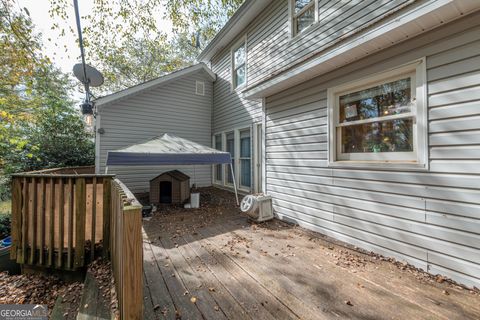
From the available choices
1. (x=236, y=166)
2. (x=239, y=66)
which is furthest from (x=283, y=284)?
(x=239, y=66)

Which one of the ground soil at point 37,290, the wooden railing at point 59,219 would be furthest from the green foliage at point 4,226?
the wooden railing at point 59,219

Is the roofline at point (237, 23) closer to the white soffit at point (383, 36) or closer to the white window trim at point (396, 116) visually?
the white soffit at point (383, 36)

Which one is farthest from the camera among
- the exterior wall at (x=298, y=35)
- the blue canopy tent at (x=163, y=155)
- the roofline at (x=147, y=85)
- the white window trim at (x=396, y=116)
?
the roofline at (x=147, y=85)

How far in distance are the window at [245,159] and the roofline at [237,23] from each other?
3.21 meters

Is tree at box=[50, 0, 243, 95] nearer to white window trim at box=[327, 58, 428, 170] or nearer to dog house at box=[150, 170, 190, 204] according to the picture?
dog house at box=[150, 170, 190, 204]

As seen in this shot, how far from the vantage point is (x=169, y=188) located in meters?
6.12

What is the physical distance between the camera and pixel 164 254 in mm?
3025

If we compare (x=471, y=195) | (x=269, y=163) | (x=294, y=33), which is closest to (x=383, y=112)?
(x=471, y=195)

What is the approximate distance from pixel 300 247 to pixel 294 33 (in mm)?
4480

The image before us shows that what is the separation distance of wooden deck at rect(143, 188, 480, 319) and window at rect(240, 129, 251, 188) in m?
3.21

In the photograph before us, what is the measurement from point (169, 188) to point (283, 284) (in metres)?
4.62

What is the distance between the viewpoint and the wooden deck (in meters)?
1.86

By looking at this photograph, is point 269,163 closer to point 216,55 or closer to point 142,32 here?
point 216,55

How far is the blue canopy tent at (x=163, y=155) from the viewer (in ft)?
15.1
